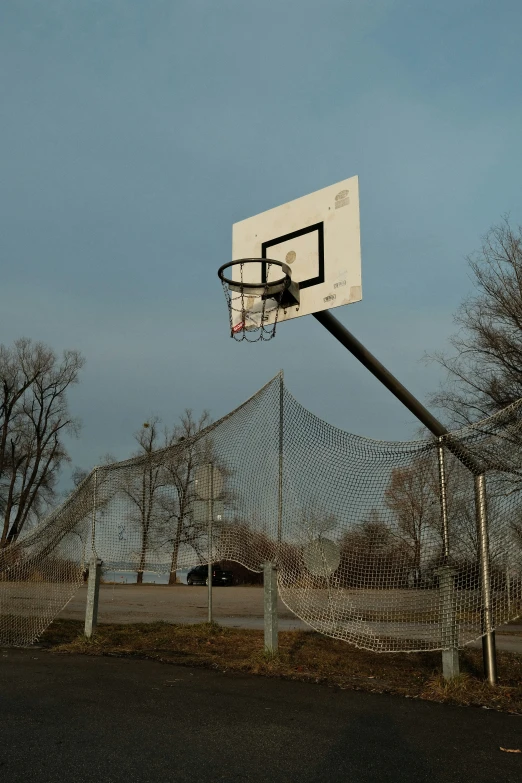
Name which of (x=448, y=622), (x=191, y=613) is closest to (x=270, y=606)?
(x=448, y=622)

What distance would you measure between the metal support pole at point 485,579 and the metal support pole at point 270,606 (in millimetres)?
2311

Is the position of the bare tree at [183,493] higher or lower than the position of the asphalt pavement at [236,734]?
higher

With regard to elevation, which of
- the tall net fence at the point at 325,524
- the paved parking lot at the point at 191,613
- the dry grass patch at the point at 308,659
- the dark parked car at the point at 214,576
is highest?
the tall net fence at the point at 325,524

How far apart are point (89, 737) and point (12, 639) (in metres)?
5.59

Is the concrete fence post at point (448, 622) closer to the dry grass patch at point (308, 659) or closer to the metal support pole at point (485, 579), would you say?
the dry grass patch at point (308, 659)

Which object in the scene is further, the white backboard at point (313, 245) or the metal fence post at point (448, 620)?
the white backboard at point (313, 245)

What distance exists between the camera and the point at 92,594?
946cm

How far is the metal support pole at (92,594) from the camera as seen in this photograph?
942 centimetres

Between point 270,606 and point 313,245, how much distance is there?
4111mm

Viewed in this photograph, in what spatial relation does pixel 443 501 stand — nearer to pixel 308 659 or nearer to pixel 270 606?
pixel 270 606

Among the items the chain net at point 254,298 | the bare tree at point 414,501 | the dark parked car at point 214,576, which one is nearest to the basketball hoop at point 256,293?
the chain net at point 254,298

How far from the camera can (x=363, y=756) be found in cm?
451

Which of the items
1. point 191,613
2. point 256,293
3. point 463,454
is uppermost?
point 256,293

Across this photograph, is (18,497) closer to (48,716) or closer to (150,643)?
(150,643)
